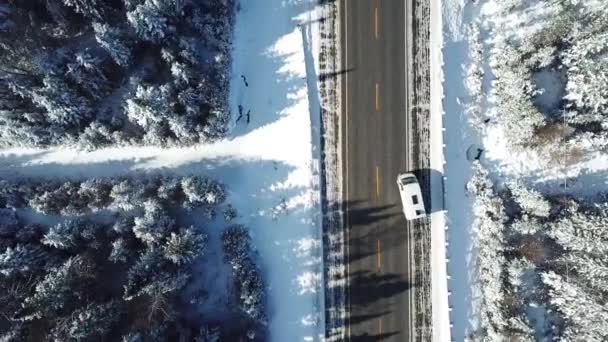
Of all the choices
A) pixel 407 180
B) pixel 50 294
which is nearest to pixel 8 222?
pixel 50 294

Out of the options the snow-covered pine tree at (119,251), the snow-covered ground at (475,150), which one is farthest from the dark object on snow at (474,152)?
the snow-covered pine tree at (119,251)

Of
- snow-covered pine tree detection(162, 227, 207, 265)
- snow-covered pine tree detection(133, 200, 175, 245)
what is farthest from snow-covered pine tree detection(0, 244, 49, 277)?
snow-covered pine tree detection(162, 227, 207, 265)

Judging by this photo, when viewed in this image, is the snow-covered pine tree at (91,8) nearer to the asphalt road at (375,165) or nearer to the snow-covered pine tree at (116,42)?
the snow-covered pine tree at (116,42)

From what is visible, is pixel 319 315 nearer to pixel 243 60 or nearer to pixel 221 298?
pixel 221 298

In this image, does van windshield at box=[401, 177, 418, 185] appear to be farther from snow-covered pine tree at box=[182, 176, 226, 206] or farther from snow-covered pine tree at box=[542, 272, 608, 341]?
snow-covered pine tree at box=[182, 176, 226, 206]

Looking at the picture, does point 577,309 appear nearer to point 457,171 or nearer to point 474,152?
point 457,171

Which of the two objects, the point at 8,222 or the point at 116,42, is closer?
the point at 116,42
